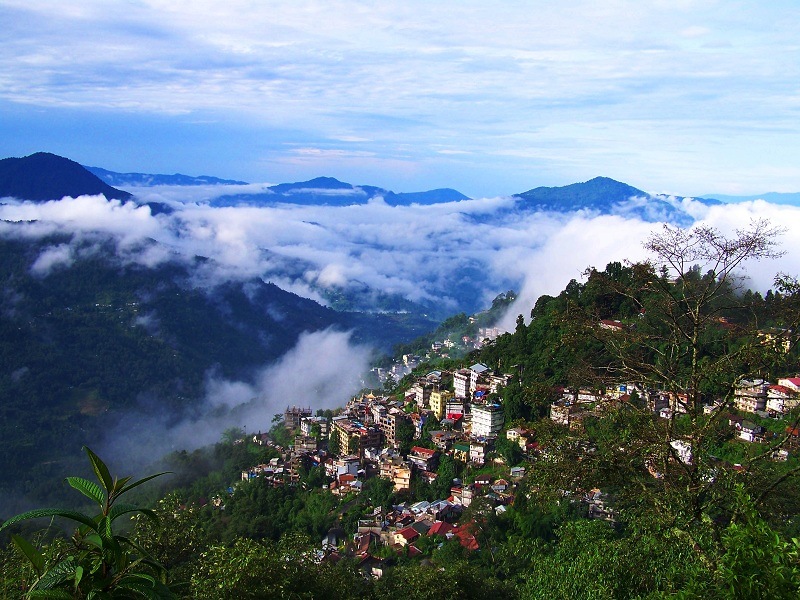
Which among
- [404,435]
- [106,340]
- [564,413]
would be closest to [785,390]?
[564,413]

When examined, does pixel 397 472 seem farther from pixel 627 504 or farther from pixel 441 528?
pixel 627 504

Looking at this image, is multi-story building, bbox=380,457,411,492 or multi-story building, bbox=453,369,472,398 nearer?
multi-story building, bbox=380,457,411,492

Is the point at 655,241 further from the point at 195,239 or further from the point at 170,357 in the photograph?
the point at 195,239

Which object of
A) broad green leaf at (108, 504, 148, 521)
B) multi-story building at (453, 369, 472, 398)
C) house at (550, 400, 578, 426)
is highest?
broad green leaf at (108, 504, 148, 521)

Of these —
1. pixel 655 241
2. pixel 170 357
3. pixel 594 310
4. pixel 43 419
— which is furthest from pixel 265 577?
pixel 170 357

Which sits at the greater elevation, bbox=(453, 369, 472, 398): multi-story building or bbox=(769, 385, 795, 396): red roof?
bbox=(769, 385, 795, 396): red roof

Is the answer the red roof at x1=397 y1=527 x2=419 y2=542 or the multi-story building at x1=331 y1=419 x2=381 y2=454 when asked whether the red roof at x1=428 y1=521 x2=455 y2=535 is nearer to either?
the red roof at x1=397 y1=527 x2=419 y2=542

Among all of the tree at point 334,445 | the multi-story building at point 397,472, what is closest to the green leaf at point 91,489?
the multi-story building at point 397,472

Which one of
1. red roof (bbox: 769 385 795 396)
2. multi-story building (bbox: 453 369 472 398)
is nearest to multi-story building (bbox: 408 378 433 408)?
multi-story building (bbox: 453 369 472 398)
